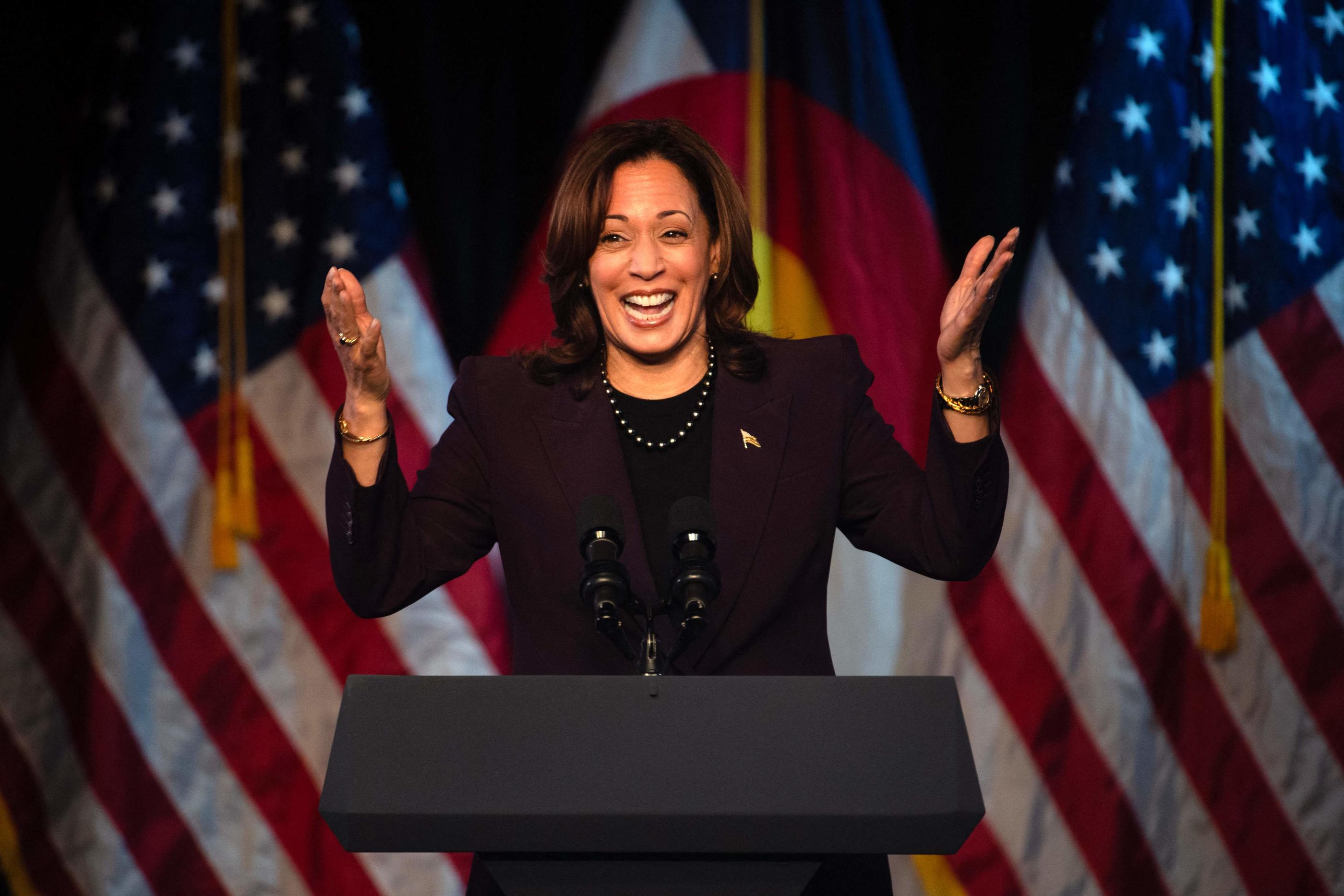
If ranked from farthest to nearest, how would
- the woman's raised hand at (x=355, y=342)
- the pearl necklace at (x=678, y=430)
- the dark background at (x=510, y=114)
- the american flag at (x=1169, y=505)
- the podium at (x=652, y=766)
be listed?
the dark background at (x=510, y=114)
the american flag at (x=1169, y=505)
the pearl necklace at (x=678, y=430)
the woman's raised hand at (x=355, y=342)
the podium at (x=652, y=766)

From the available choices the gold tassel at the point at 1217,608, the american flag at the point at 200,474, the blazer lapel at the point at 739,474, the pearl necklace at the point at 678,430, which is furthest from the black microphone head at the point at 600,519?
the gold tassel at the point at 1217,608

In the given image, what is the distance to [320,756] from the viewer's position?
3.11 meters

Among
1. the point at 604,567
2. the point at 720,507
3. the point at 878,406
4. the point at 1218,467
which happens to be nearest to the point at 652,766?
the point at 604,567

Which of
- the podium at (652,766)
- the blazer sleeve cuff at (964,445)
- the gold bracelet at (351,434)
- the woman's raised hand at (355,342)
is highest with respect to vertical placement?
the woman's raised hand at (355,342)

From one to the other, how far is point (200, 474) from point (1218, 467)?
239 centimetres

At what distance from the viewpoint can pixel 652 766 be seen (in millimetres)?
991

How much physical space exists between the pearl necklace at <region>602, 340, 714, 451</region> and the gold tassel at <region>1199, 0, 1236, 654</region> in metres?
1.79

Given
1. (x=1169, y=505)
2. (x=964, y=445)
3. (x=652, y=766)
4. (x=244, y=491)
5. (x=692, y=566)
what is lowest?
(x=652, y=766)

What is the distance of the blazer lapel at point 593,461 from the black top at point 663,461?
24 millimetres

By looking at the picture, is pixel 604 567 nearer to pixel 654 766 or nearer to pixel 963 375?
pixel 654 766

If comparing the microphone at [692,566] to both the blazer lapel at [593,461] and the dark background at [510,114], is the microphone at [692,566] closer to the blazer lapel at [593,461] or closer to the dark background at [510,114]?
the blazer lapel at [593,461]

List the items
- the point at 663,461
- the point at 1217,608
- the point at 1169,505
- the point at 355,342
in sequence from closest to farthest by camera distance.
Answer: the point at 355,342 → the point at 663,461 → the point at 1217,608 → the point at 1169,505

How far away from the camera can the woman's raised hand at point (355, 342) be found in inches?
53.7

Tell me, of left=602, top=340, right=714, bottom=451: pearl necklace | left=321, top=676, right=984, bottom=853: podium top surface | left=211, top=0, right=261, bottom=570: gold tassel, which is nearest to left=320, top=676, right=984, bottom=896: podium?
left=321, top=676, right=984, bottom=853: podium top surface
